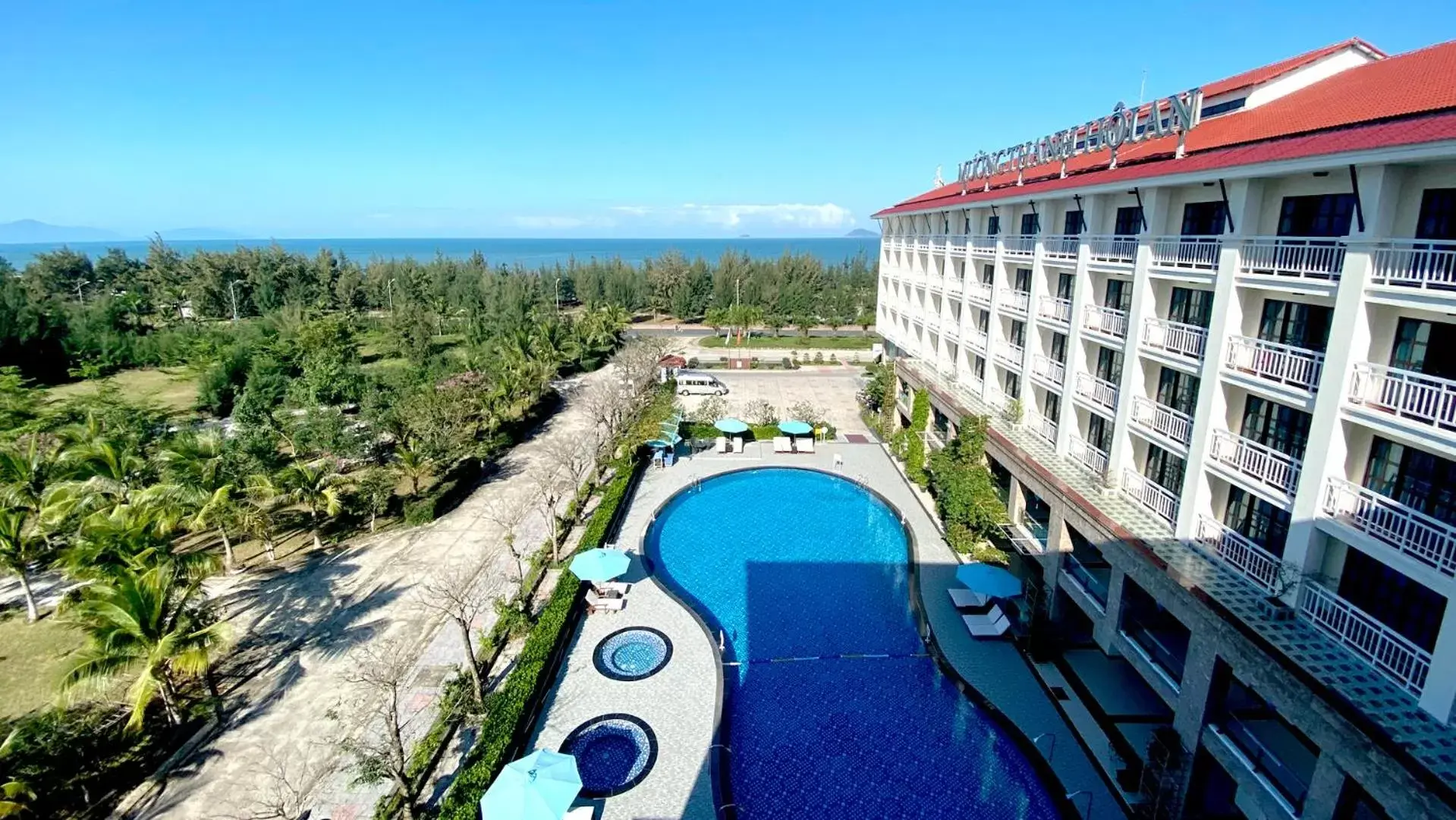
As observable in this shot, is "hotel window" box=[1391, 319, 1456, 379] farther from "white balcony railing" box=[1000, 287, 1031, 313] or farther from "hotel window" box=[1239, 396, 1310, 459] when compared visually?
"white balcony railing" box=[1000, 287, 1031, 313]

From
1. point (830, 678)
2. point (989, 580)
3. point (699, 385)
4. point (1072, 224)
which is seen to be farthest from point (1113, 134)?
point (699, 385)

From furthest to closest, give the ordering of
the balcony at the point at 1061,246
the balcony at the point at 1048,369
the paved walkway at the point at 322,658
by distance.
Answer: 1. the balcony at the point at 1048,369
2. the balcony at the point at 1061,246
3. the paved walkway at the point at 322,658

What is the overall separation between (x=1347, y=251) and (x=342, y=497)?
86.8 ft

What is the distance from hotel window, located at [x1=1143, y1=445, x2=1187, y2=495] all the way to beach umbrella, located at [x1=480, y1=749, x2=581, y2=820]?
13045 millimetres

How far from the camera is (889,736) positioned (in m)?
14.1

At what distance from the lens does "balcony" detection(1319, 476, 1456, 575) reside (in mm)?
8961

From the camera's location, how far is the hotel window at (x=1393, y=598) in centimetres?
966

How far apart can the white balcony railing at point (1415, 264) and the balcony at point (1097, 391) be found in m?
6.85

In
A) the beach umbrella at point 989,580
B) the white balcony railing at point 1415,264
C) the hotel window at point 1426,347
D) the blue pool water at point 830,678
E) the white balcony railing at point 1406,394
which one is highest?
the white balcony railing at point 1415,264

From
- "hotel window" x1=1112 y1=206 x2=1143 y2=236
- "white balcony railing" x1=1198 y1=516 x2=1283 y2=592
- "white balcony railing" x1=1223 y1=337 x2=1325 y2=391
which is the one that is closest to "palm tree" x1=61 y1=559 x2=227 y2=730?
"white balcony railing" x1=1198 y1=516 x2=1283 y2=592

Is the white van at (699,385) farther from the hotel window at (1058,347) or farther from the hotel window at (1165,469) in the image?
the hotel window at (1165,469)

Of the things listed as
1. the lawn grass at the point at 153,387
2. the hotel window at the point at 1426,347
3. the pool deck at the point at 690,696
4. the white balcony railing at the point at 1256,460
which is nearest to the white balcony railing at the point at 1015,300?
the pool deck at the point at 690,696

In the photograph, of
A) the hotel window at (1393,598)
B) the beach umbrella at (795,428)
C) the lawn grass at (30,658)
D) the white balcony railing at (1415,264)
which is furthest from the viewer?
the beach umbrella at (795,428)

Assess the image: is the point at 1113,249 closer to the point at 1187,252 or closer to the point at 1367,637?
the point at 1187,252
